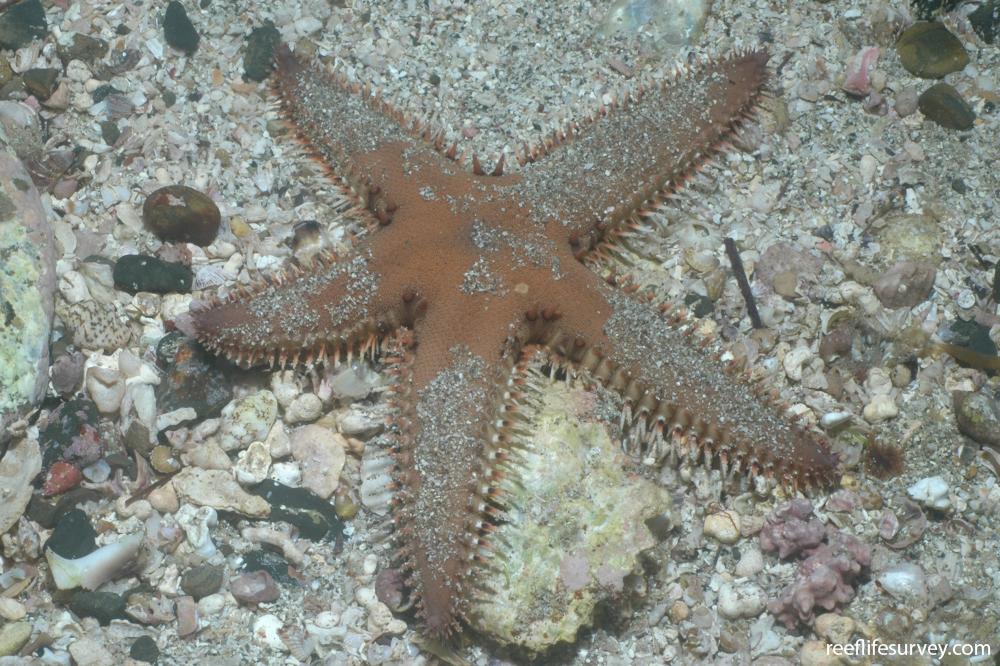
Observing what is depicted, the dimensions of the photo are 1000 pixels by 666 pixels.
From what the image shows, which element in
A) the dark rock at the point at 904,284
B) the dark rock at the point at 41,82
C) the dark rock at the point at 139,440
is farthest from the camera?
the dark rock at the point at 41,82

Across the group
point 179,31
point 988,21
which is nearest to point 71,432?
point 179,31

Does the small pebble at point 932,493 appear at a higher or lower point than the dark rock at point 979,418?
lower

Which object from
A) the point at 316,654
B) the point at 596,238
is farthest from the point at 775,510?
the point at 316,654

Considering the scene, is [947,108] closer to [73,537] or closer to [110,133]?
[110,133]

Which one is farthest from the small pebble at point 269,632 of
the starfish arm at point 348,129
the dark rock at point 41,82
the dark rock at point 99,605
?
the dark rock at point 41,82

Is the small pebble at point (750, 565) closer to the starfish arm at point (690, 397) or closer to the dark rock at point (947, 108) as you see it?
the starfish arm at point (690, 397)

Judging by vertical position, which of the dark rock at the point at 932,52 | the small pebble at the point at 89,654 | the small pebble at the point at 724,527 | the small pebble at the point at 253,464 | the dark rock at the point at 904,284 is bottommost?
the small pebble at the point at 89,654

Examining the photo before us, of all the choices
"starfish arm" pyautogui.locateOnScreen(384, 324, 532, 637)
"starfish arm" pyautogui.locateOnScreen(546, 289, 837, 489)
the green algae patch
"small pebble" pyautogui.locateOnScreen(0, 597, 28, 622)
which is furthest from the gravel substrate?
"starfish arm" pyautogui.locateOnScreen(384, 324, 532, 637)
